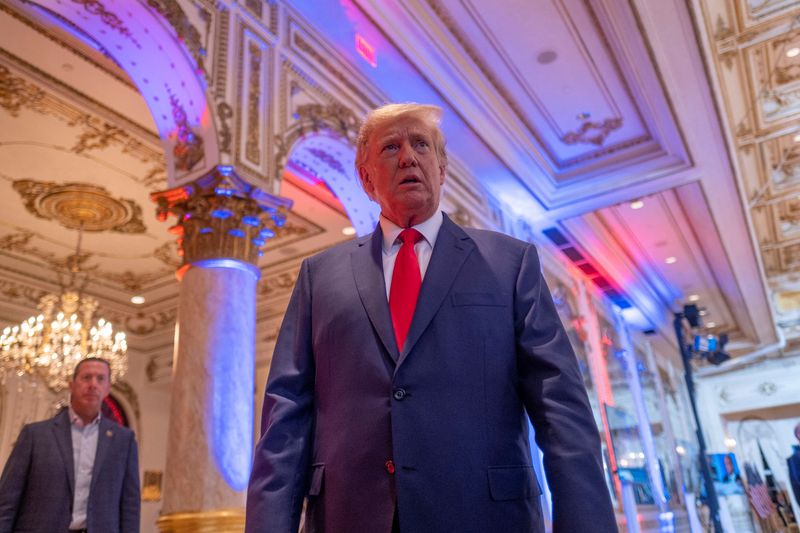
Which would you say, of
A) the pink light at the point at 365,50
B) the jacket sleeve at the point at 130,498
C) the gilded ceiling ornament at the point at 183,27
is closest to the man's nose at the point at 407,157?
the jacket sleeve at the point at 130,498

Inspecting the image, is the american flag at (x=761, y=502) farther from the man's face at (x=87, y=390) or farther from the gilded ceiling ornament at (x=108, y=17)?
the gilded ceiling ornament at (x=108, y=17)

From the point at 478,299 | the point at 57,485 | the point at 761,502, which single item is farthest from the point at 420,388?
the point at 761,502

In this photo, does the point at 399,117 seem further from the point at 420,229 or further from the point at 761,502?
the point at 761,502

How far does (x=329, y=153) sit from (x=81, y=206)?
4089 millimetres

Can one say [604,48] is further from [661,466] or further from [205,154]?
[661,466]

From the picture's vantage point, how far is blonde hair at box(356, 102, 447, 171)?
1544 mm

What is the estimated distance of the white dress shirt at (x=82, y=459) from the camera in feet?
10.4

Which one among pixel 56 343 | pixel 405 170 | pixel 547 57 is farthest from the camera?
pixel 56 343

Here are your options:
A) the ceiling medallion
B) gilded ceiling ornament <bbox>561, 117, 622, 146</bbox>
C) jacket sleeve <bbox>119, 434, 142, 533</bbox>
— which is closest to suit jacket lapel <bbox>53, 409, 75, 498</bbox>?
jacket sleeve <bbox>119, 434, 142, 533</bbox>

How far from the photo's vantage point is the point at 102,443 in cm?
337

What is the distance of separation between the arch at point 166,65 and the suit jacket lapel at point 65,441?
168 centimetres

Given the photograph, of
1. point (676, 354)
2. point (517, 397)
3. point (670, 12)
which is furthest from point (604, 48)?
point (676, 354)

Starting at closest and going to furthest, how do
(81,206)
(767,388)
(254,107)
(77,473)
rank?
(77,473), (254,107), (81,206), (767,388)

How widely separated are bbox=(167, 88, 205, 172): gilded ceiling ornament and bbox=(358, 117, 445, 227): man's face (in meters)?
3.06
